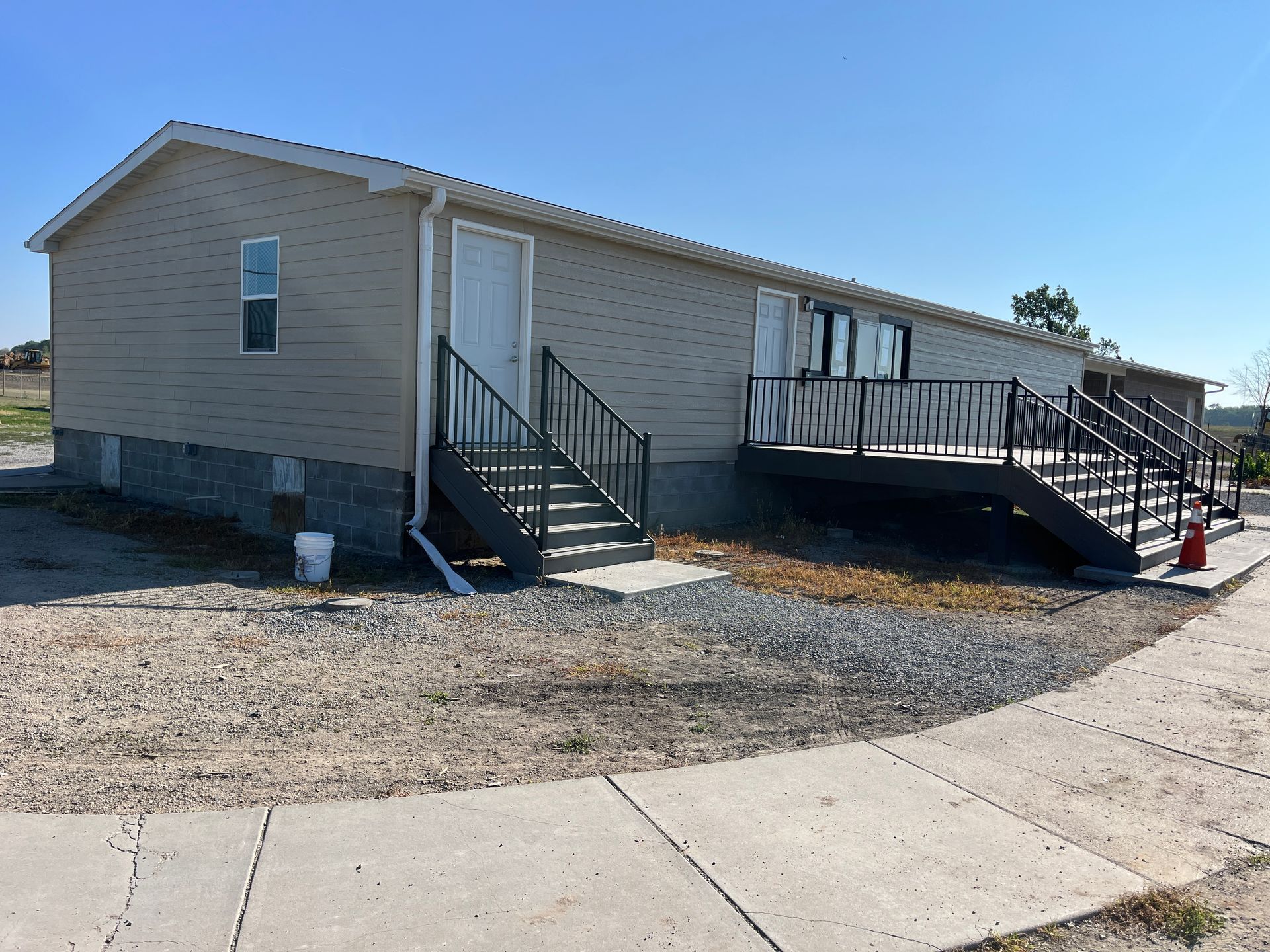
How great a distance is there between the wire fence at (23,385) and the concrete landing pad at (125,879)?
41.9 meters

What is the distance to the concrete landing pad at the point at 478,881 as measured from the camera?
2.57 metres

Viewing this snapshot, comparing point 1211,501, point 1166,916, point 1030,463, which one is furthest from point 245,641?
point 1211,501

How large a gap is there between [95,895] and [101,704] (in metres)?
1.91

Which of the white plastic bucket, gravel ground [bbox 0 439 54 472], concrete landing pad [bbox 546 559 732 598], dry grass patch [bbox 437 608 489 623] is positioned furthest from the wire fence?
dry grass patch [bbox 437 608 489 623]

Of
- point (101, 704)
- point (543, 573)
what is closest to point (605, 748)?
point (101, 704)

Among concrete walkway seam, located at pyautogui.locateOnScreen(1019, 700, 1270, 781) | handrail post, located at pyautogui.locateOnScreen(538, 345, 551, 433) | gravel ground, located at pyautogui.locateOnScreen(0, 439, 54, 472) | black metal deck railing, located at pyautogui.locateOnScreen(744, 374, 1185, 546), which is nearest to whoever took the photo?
concrete walkway seam, located at pyautogui.locateOnScreen(1019, 700, 1270, 781)

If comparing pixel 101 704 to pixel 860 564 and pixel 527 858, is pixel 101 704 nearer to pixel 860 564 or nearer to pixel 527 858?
pixel 527 858

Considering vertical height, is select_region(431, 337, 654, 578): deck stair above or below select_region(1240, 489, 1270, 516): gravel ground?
above

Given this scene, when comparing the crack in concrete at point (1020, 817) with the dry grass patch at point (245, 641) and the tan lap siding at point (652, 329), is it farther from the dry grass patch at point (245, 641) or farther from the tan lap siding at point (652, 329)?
the tan lap siding at point (652, 329)

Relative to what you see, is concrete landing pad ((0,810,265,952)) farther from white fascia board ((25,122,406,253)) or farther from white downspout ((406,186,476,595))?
white fascia board ((25,122,406,253))

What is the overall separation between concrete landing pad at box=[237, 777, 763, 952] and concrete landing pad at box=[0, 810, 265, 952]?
0.33ft

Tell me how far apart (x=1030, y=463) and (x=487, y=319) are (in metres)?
5.40

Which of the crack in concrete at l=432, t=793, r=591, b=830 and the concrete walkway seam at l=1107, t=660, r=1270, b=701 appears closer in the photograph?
the crack in concrete at l=432, t=793, r=591, b=830

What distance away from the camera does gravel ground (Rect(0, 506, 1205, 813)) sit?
12.2ft
